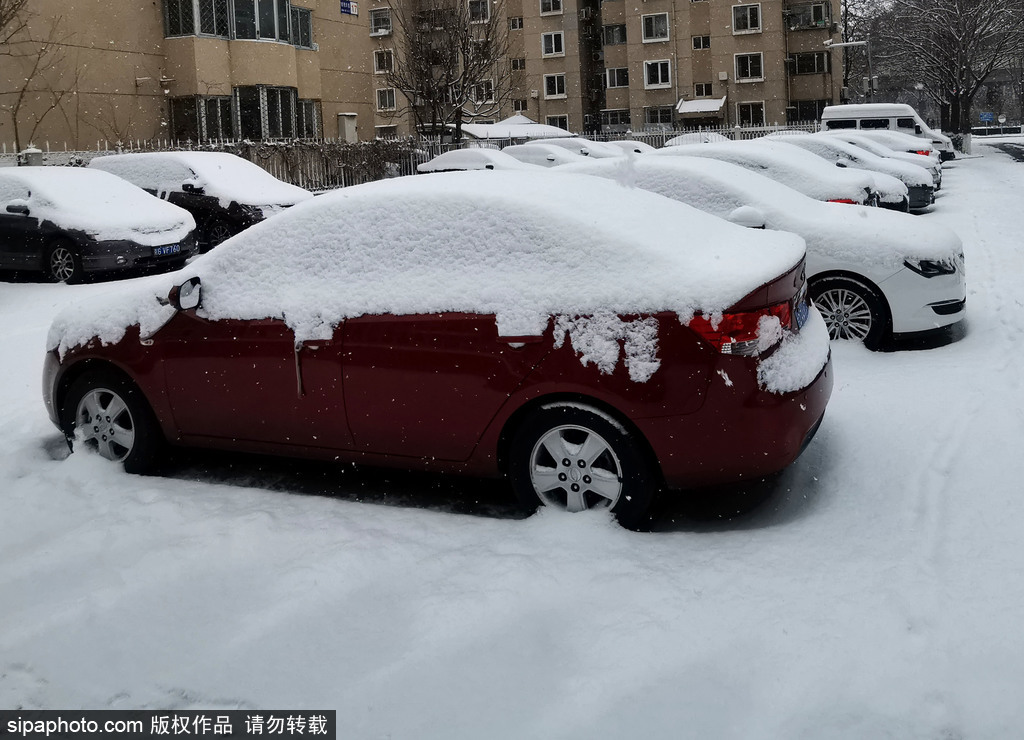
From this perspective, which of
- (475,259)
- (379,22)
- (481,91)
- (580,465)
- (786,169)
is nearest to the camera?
(580,465)

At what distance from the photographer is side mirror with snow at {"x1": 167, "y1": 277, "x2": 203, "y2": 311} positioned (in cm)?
545

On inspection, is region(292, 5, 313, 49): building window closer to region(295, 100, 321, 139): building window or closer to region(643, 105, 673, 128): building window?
region(295, 100, 321, 139): building window

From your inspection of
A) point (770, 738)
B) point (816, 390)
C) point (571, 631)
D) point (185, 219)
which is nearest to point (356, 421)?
point (571, 631)

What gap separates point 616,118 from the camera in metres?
61.9

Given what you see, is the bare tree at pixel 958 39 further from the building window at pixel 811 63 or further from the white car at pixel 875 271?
the white car at pixel 875 271

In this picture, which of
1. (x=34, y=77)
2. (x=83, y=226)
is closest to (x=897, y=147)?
(x=83, y=226)

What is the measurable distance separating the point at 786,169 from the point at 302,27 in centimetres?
2523

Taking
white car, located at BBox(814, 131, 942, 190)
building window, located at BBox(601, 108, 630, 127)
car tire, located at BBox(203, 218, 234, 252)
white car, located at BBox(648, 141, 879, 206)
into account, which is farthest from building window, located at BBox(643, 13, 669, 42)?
white car, located at BBox(648, 141, 879, 206)

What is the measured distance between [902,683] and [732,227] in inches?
117

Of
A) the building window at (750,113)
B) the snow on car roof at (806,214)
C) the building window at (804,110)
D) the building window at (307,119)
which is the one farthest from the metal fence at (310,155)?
the building window at (804,110)

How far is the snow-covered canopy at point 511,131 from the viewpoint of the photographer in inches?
1619

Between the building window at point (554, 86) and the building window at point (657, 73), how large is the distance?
6123 mm

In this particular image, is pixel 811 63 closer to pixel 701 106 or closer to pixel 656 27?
pixel 701 106

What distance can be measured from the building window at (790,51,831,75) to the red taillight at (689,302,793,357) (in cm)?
5681
